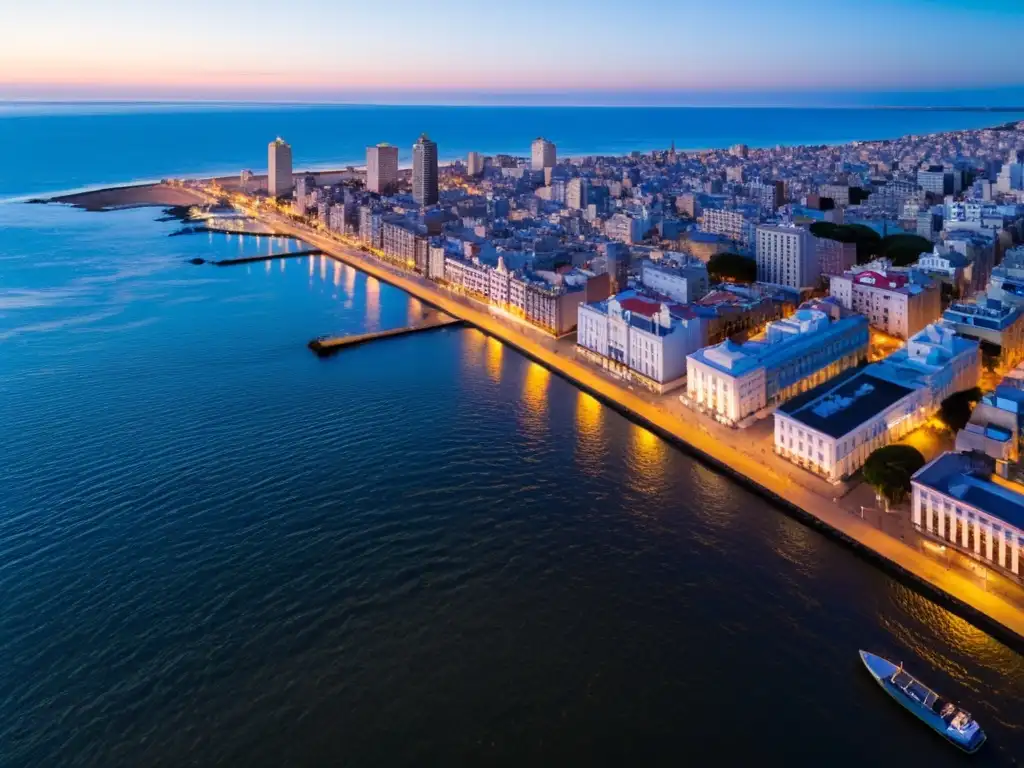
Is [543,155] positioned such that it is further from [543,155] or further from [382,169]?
[382,169]

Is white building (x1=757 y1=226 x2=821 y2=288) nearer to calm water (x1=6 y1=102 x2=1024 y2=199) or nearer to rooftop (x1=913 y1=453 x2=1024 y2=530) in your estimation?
rooftop (x1=913 y1=453 x2=1024 y2=530)

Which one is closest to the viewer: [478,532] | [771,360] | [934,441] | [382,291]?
[478,532]

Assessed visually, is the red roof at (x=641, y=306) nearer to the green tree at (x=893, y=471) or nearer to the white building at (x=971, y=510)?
the green tree at (x=893, y=471)

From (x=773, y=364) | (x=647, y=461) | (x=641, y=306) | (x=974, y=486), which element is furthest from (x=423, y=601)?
(x=641, y=306)

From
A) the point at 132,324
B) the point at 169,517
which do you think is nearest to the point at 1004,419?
the point at 169,517

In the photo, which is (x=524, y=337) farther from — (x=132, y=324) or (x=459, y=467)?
(x=132, y=324)
